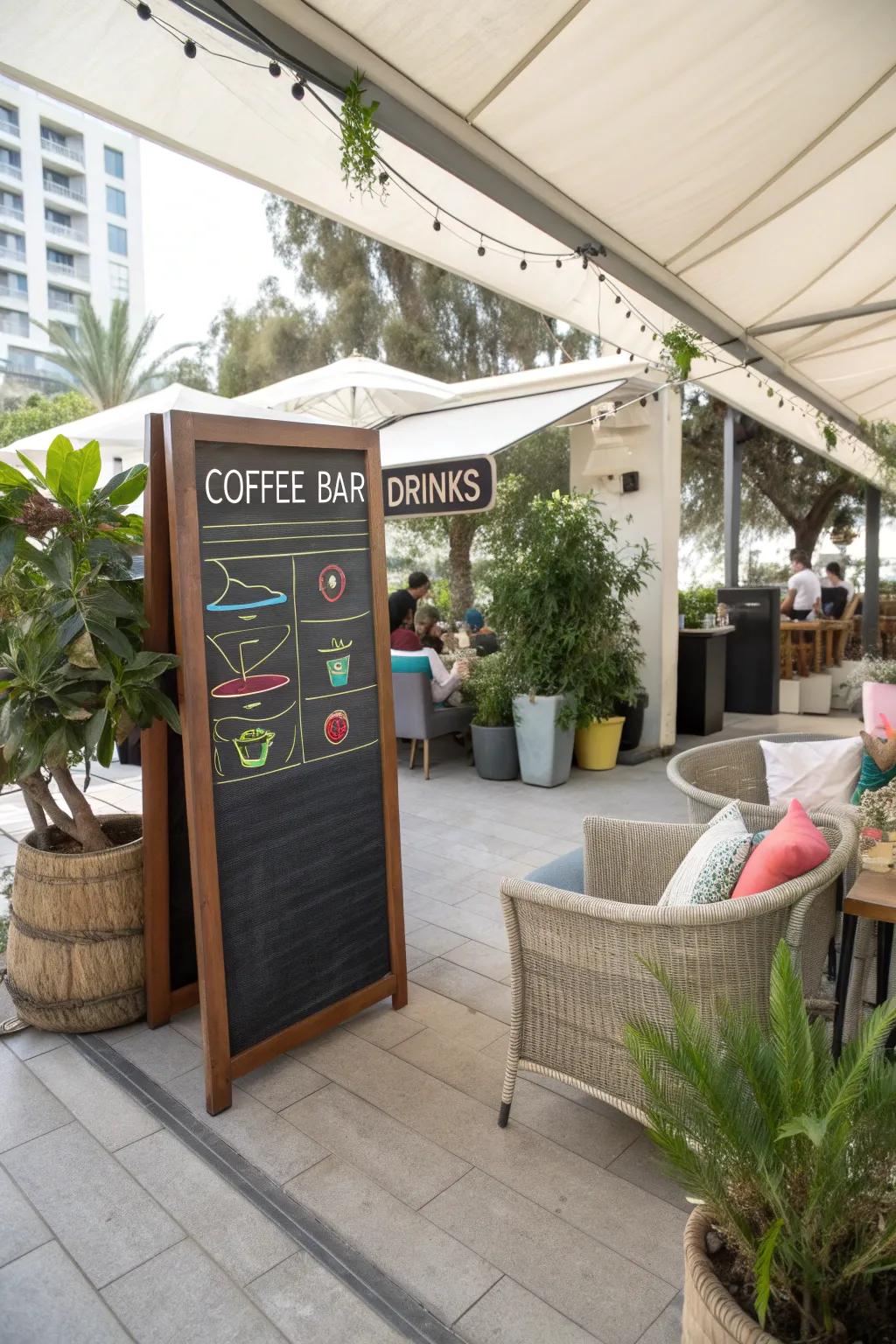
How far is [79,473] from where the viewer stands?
261 cm

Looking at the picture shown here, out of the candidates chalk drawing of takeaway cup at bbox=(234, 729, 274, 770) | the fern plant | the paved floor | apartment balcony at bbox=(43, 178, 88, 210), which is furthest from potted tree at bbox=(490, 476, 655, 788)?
apartment balcony at bbox=(43, 178, 88, 210)

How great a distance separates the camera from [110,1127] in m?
2.38

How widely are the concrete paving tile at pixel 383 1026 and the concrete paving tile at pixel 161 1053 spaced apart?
0.49 meters

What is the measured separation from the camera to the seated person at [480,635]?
7.93 meters

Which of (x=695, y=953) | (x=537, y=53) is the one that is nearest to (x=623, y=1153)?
(x=695, y=953)

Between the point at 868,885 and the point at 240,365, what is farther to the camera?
the point at 240,365

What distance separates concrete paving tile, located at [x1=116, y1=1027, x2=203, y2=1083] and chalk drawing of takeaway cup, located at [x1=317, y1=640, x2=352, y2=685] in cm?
123

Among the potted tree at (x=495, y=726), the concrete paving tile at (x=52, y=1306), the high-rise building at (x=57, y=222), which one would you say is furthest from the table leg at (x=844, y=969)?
the high-rise building at (x=57, y=222)

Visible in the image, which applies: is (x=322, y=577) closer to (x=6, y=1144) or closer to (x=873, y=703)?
(x=6, y=1144)

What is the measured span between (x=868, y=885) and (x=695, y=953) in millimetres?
522

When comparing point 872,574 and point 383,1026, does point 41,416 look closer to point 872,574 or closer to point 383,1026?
point 872,574

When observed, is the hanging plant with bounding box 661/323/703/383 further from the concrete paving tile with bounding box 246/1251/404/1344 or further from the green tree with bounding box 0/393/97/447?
the green tree with bounding box 0/393/97/447

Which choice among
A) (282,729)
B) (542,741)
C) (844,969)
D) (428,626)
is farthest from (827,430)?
(282,729)

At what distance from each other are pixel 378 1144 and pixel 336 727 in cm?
116
